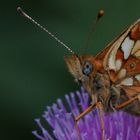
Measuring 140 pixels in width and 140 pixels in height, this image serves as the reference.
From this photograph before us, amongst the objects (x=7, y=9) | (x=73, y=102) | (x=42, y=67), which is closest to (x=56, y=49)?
(x=42, y=67)

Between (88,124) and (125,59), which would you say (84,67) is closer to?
(125,59)

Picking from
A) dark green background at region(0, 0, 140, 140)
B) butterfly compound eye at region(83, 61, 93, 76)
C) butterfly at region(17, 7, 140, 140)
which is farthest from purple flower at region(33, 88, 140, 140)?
dark green background at region(0, 0, 140, 140)

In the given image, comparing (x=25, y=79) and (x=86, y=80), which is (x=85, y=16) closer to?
(x=25, y=79)

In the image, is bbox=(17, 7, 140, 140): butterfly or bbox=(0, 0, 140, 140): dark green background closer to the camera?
bbox=(17, 7, 140, 140): butterfly

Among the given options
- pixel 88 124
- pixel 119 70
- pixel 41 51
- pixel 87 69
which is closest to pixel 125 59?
pixel 119 70

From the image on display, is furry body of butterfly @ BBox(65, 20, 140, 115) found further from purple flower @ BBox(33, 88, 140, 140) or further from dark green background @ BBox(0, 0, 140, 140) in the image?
dark green background @ BBox(0, 0, 140, 140)
